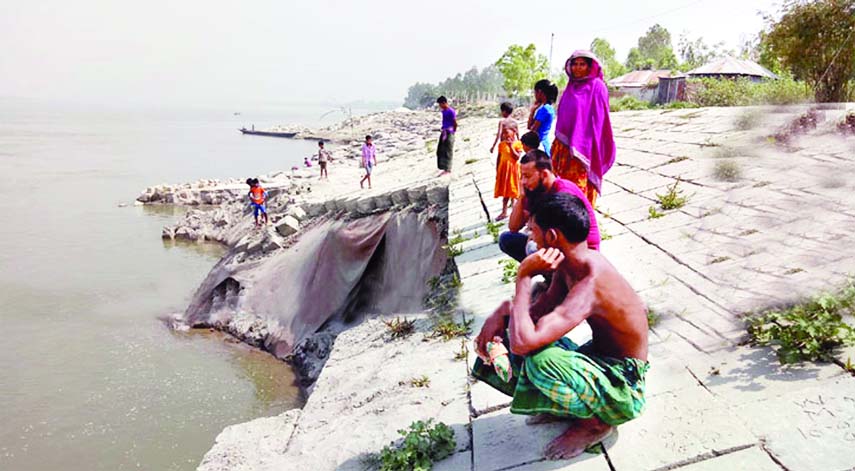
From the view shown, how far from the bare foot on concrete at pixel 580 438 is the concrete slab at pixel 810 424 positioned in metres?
0.65

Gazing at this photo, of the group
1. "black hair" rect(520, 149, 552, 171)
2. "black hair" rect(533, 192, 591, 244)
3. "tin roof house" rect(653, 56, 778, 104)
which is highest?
"tin roof house" rect(653, 56, 778, 104)

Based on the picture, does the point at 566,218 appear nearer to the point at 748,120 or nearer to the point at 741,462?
the point at 741,462

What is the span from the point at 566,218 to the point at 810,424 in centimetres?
138

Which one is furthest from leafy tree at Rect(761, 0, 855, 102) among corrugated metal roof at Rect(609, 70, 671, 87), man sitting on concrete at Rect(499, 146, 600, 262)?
corrugated metal roof at Rect(609, 70, 671, 87)

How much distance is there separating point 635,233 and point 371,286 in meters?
3.81

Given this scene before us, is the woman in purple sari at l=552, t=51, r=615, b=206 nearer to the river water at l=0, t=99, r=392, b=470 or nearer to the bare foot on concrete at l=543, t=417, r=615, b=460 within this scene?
the bare foot on concrete at l=543, t=417, r=615, b=460

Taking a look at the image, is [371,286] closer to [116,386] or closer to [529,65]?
[116,386]

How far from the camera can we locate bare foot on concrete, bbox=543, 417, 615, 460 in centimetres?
241

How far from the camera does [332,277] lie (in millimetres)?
8000

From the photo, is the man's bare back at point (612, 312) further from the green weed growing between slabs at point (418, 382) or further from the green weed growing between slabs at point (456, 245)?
the green weed growing between slabs at point (456, 245)

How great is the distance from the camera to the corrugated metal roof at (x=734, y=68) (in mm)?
19953

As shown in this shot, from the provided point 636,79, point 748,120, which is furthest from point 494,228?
point 636,79

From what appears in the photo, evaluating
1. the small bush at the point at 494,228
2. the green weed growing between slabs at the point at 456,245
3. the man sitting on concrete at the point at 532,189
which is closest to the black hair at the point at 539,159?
the man sitting on concrete at the point at 532,189

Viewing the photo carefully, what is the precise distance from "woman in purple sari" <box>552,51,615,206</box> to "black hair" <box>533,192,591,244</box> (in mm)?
2244
